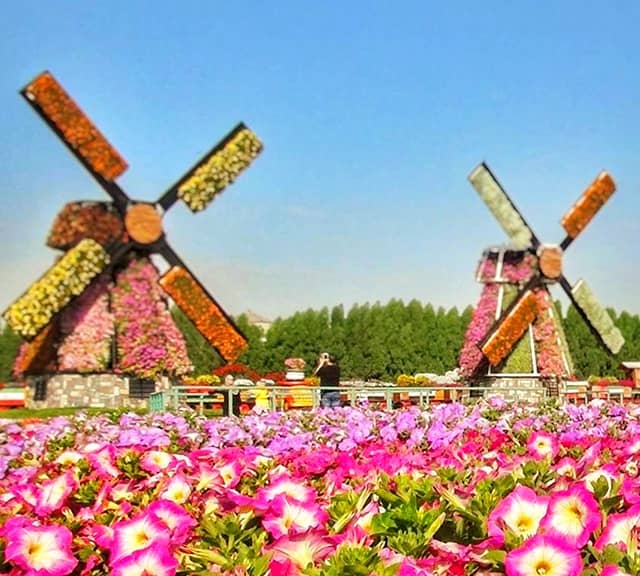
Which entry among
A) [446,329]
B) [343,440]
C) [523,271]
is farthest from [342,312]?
[343,440]

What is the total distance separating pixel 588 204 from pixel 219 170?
1179 cm

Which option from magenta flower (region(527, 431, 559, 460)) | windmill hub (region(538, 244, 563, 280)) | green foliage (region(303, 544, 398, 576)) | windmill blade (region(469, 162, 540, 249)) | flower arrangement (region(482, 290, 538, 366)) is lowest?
green foliage (region(303, 544, 398, 576))

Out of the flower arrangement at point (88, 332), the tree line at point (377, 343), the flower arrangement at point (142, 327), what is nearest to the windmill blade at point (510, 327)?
the flower arrangement at point (142, 327)

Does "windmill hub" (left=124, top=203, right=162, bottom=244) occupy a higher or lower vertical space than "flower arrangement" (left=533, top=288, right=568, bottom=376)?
higher

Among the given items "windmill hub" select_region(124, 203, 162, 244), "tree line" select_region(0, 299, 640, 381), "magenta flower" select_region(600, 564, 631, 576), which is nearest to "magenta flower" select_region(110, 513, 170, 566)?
"magenta flower" select_region(600, 564, 631, 576)

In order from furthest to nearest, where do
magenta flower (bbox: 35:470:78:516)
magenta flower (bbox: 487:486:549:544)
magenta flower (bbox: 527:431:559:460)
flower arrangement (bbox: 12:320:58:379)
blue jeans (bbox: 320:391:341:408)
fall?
flower arrangement (bbox: 12:320:58:379) → blue jeans (bbox: 320:391:341:408) → magenta flower (bbox: 527:431:559:460) → magenta flower (bbox: 35:470:78:516) → magenta flower (bbox: 487:486:549:544)

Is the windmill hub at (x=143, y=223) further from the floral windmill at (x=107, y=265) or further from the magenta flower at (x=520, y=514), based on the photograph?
the magenta flower at (x=520, y=514)

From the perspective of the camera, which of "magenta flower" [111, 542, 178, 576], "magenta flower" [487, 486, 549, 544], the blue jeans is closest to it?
"magenta flower" [111, 542, 178, 576]

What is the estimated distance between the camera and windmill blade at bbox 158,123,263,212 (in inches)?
965

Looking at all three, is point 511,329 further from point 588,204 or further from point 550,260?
point 588,204

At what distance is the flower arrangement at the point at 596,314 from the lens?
29391mm

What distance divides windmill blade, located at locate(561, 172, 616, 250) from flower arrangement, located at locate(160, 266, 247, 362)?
10524 millimetres

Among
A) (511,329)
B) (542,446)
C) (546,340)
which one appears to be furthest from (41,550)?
(546,340)

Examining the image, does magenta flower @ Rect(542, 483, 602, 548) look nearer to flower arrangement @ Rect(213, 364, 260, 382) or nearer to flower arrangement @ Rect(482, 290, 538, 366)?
flower arrangement @ Rect(482, 290, 538, 366)
